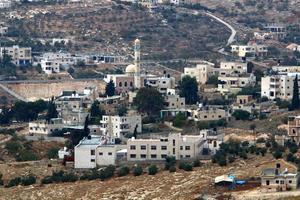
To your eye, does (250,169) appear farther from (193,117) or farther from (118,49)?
(118,49)

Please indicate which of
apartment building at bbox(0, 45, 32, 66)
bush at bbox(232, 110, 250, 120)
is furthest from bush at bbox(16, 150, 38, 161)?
apartment building at bbox(0, 45, 32, 66)

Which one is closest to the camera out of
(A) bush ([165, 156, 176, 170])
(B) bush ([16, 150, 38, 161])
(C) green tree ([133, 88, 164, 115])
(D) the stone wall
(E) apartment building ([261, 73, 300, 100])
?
(A) bush ([165, 156, 176, 170])

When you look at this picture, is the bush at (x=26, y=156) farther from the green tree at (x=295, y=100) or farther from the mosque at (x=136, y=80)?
the mosque at (x=136, y=80)

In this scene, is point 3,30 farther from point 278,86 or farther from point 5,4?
point 278,86

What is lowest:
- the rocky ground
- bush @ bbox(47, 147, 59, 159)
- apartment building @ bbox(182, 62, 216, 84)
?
the rocky ground

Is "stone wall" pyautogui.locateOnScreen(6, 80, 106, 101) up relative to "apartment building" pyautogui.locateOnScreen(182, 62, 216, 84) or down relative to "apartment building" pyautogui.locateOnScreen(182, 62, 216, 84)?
down

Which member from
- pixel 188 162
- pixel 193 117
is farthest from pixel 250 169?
pixel 193 117

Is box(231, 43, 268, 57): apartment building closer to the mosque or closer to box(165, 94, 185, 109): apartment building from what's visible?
the mosque

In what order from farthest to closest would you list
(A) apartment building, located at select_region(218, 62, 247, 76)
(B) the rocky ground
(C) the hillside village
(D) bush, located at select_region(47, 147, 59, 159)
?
(A) apartment building, located at select_region(218, 62, 247, 76)
(D) bush, located at select_region(47, 147, 59, 159)
(C) the hillside village
(B) the rocky ground
